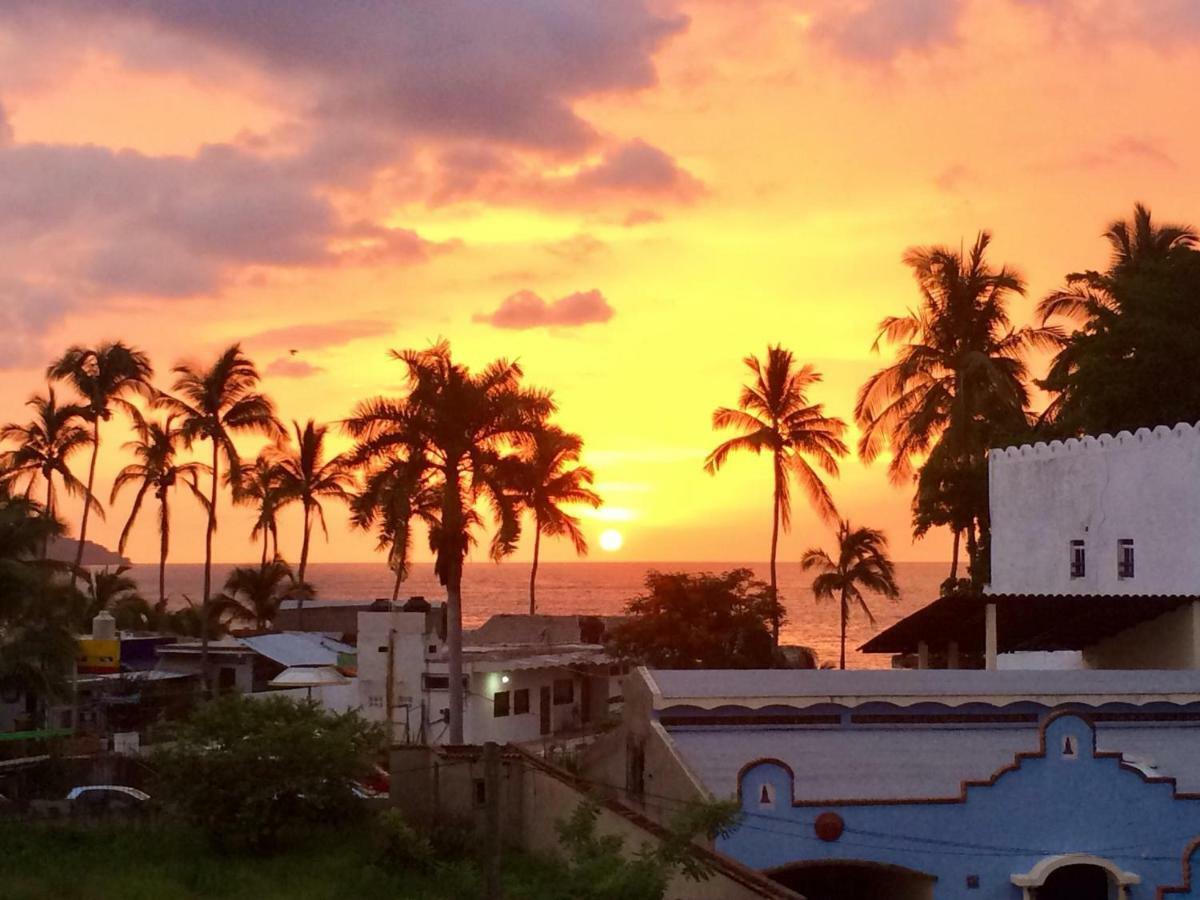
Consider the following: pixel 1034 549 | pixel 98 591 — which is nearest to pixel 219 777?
pixel 1034 549

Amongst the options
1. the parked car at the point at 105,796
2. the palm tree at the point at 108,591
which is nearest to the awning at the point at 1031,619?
the parked car at the point at 105,796

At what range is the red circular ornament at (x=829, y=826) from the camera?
26250mm

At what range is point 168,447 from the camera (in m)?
65.6

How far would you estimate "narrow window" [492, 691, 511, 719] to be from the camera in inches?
1881

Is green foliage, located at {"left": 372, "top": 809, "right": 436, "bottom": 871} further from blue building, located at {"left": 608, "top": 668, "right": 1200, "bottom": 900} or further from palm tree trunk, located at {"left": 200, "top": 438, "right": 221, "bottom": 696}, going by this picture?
palm tree trunk, located at {"left": 200, "top": 438, "right": 221, "bottom": 696}

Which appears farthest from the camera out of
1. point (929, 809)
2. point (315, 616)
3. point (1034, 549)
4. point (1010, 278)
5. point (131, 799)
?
→ point (315, 616)

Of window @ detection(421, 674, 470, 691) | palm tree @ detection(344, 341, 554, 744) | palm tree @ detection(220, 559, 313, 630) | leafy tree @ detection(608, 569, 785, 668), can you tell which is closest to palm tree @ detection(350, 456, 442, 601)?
palm tree @ detection(344, 341, 554, 744)

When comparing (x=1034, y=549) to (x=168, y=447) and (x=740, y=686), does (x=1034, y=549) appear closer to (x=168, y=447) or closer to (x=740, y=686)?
(x=740, y=686)

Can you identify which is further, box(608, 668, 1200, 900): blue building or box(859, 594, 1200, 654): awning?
box(859, 594, 1200, 654): awning

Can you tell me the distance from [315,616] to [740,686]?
48427 mm

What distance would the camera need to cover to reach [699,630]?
5003 cm

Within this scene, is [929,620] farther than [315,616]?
No

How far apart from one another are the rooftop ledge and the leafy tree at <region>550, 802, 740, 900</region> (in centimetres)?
410

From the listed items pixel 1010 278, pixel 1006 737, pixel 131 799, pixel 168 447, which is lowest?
pixel 131 799
